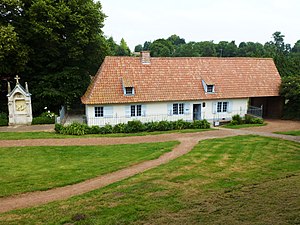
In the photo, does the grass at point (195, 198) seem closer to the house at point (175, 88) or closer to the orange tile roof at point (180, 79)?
Result: the house at point (175, 88)

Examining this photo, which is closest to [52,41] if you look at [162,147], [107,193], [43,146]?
[43,146]

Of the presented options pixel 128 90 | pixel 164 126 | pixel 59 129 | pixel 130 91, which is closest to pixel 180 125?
pixel 164 126

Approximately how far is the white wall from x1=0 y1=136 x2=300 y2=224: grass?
35.4ft

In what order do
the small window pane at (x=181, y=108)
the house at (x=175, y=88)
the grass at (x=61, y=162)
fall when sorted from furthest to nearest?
the small window pane at (x=181, y=108) → the house at (x=175, y=88) → the grass at (x=61, y=162)

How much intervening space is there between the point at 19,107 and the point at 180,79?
48.2 feet

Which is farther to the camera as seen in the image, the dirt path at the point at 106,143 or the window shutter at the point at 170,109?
the window shutter at the point at 170,109

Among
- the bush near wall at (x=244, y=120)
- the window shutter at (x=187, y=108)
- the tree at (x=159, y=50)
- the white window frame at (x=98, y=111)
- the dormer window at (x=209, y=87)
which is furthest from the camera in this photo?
the tree at (x=159, y=50)

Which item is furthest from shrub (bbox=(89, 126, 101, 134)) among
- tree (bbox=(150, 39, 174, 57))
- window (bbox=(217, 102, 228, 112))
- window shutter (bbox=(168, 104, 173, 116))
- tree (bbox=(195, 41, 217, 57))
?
tree (bbox=(195, 41, 217, 57))

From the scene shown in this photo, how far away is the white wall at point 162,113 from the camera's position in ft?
77.4

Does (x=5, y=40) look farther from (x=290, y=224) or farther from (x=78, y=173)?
(x=290, y=224)

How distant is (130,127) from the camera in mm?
22047

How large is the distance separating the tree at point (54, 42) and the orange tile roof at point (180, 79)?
11.8 feet

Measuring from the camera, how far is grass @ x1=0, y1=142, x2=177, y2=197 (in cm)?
1093

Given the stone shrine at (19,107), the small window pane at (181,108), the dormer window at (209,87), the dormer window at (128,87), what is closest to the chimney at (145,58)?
the dormer window at (128,87)
